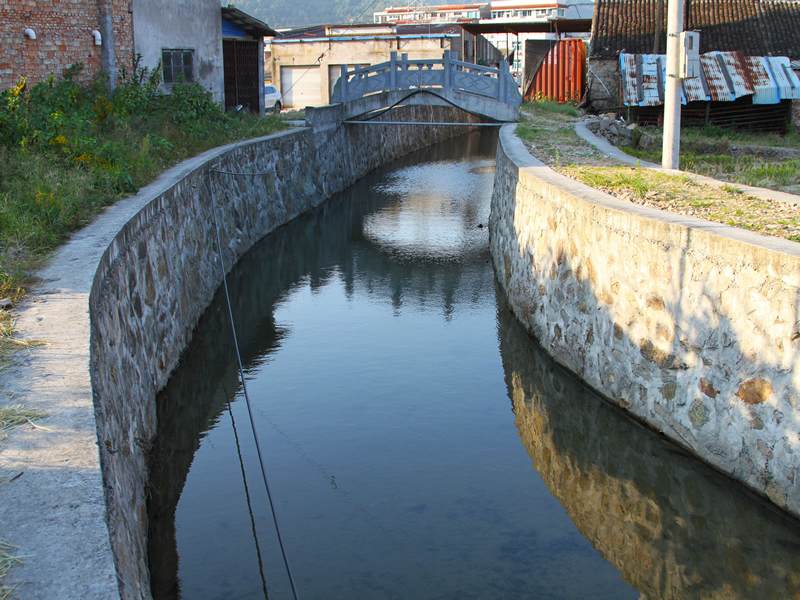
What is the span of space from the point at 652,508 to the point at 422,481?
1930 millimetres

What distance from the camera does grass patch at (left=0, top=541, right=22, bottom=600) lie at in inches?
117

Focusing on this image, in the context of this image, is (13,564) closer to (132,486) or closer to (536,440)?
(132,486)

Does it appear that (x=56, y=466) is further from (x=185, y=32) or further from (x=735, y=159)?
(x=185, y=32)

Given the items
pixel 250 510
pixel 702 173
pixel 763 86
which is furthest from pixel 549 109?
pixel 250 510

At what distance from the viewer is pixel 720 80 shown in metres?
20.9

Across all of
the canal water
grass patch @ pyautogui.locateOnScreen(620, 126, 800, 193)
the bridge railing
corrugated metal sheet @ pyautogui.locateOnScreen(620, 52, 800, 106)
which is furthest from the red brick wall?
corrugated metal sheet @ pyautogui.locateOnScreen(620, 52, 800, 106)

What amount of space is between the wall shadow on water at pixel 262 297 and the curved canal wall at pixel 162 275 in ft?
0.72

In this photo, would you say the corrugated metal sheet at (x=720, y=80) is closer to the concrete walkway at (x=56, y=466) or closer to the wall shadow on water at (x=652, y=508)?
the wall shadow on water at (x=652, y=508)

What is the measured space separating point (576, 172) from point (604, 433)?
4511 millimetres

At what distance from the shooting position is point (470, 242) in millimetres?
15625

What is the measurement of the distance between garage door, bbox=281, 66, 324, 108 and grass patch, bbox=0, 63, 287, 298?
20.6 meters

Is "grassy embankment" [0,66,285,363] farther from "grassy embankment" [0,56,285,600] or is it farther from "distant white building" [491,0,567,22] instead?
"distant white building" [491,0,567,22]

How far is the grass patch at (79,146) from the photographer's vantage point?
300 inches

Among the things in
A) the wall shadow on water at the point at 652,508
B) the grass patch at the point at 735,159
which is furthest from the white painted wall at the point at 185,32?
the wall shadow on water at the point at 652,508
